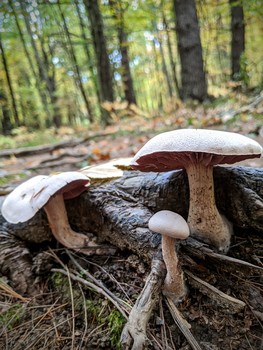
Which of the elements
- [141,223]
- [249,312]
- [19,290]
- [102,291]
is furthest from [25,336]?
[249,312]

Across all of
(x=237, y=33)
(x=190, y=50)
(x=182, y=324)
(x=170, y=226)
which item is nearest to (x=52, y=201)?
(x=170, y=226)

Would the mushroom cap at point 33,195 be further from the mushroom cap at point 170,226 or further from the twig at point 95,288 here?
the mushroom cap at point 170,226

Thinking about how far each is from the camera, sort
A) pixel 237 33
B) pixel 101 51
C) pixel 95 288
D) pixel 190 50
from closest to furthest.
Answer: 1. pixel 95 288
2. pixel 190 50
3. pixel 101 51
4. pixel 237 33

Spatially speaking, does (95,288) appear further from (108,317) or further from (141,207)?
(141,207)

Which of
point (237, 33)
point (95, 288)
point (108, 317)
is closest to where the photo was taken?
point (108, 317)

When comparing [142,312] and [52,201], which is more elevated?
[52,201]

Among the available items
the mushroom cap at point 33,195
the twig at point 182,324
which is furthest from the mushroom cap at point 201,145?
the twig at point 182,324

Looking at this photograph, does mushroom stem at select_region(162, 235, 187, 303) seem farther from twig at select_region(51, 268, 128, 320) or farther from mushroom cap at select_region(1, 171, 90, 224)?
mushroom cap at select_region(1, 171, 90, 224)
